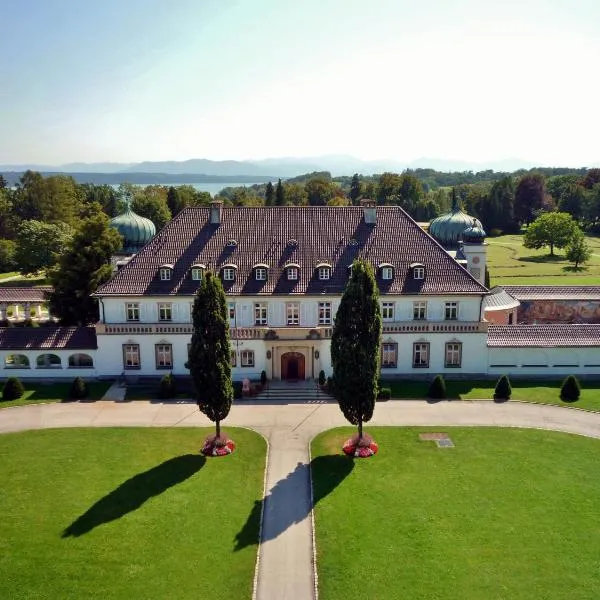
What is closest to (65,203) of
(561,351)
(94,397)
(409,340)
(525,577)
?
(94,397)

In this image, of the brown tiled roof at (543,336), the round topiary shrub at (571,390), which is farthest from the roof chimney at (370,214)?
the round topiary shrub at (571,390)

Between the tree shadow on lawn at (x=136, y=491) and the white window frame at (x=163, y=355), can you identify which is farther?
the white window frame at (x=163, y=355)

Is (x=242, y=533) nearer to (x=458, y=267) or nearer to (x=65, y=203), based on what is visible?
(x=458, y=267)

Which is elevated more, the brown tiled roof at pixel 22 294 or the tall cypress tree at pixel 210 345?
the tall cypress tree at pixel 210 345

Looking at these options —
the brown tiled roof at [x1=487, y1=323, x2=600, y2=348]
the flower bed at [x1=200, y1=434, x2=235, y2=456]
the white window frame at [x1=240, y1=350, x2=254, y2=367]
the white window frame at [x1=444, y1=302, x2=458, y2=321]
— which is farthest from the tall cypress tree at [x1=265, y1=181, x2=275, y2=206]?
the flower bed at [x1=200, y1=434, x2=235, y2=456]

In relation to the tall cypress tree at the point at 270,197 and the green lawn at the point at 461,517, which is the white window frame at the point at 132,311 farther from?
the tall cypress tree at the point at 270,197

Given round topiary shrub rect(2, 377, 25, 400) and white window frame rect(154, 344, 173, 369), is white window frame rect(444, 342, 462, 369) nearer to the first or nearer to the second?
white window frame rect(154, 344, 173, 369)
